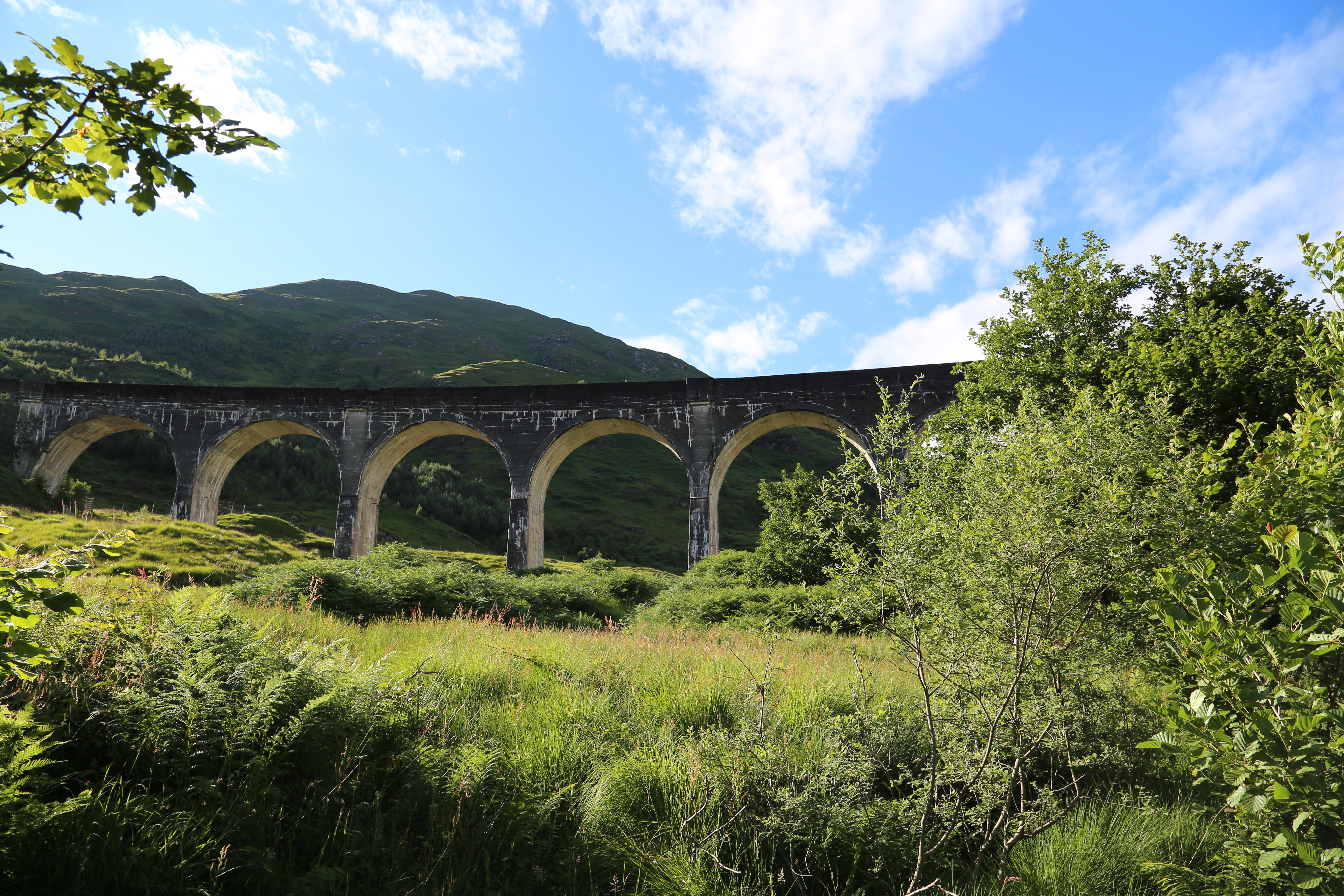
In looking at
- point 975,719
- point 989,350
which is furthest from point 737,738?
point 989,350

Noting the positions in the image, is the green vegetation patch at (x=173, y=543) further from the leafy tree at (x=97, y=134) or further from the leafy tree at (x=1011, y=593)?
the leafy tree at (x=1011, y=593)

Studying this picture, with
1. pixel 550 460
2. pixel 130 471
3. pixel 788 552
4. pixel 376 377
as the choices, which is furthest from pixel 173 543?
pixel 376 377

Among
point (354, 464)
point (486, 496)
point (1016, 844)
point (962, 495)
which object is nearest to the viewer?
point (1016, 844)

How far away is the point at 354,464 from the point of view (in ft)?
69.5

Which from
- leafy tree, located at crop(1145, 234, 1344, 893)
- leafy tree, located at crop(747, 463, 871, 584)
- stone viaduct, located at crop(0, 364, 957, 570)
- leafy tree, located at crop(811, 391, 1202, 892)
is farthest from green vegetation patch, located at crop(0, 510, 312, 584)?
leafy tree, located at crop(1145, 234, 1344, 893)

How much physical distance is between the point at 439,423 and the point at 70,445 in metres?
13.1

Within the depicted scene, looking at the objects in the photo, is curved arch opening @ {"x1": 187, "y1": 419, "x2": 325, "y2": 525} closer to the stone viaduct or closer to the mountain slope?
the stone viaduct

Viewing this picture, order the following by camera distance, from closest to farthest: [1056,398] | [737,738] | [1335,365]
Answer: [1335,365] < [737,738] < [1056,398]

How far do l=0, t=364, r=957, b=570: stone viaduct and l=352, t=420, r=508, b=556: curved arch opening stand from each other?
0.16 ft

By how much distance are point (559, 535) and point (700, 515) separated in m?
26.6

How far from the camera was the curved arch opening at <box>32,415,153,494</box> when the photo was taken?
2167cm

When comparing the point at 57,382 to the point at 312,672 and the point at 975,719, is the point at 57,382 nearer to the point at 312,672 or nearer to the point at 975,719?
the point at 312,672

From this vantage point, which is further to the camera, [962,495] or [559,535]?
[559,535]

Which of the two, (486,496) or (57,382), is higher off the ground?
(57,382)
